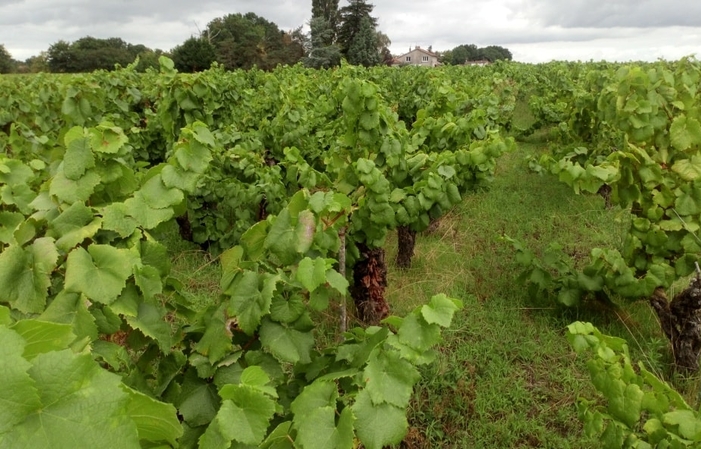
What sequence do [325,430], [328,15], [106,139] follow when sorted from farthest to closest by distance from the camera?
[328,15]
[106,139]
[325,430]

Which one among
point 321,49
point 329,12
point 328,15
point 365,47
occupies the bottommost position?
point 321,49

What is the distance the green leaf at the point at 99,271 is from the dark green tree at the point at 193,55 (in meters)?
34.8

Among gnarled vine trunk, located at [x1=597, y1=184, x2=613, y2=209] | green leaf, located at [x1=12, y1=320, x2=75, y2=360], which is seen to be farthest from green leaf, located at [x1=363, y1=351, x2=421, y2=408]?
gnarled vine trunk, located at [x1=597, y1=184, x2=613, y2=209]

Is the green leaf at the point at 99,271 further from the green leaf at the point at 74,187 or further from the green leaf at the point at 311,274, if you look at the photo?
the green leaf at the point at 311,274

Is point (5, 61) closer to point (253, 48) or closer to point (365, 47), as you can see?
point (253, 48)

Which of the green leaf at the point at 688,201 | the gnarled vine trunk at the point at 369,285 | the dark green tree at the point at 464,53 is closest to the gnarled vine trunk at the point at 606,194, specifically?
the green leaf at the point at 688,201

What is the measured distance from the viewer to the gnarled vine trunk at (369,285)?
403 cm

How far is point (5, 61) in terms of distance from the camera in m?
45.2

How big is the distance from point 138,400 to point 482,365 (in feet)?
9.91

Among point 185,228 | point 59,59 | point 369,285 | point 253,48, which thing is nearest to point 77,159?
point 369,285

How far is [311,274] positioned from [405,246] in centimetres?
372

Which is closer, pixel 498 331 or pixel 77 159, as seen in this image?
pixel 77 159

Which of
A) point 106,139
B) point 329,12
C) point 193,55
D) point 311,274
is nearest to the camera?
point 311,274

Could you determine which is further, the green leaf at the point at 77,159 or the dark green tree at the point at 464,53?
the dark green tree at the point at 464,53
